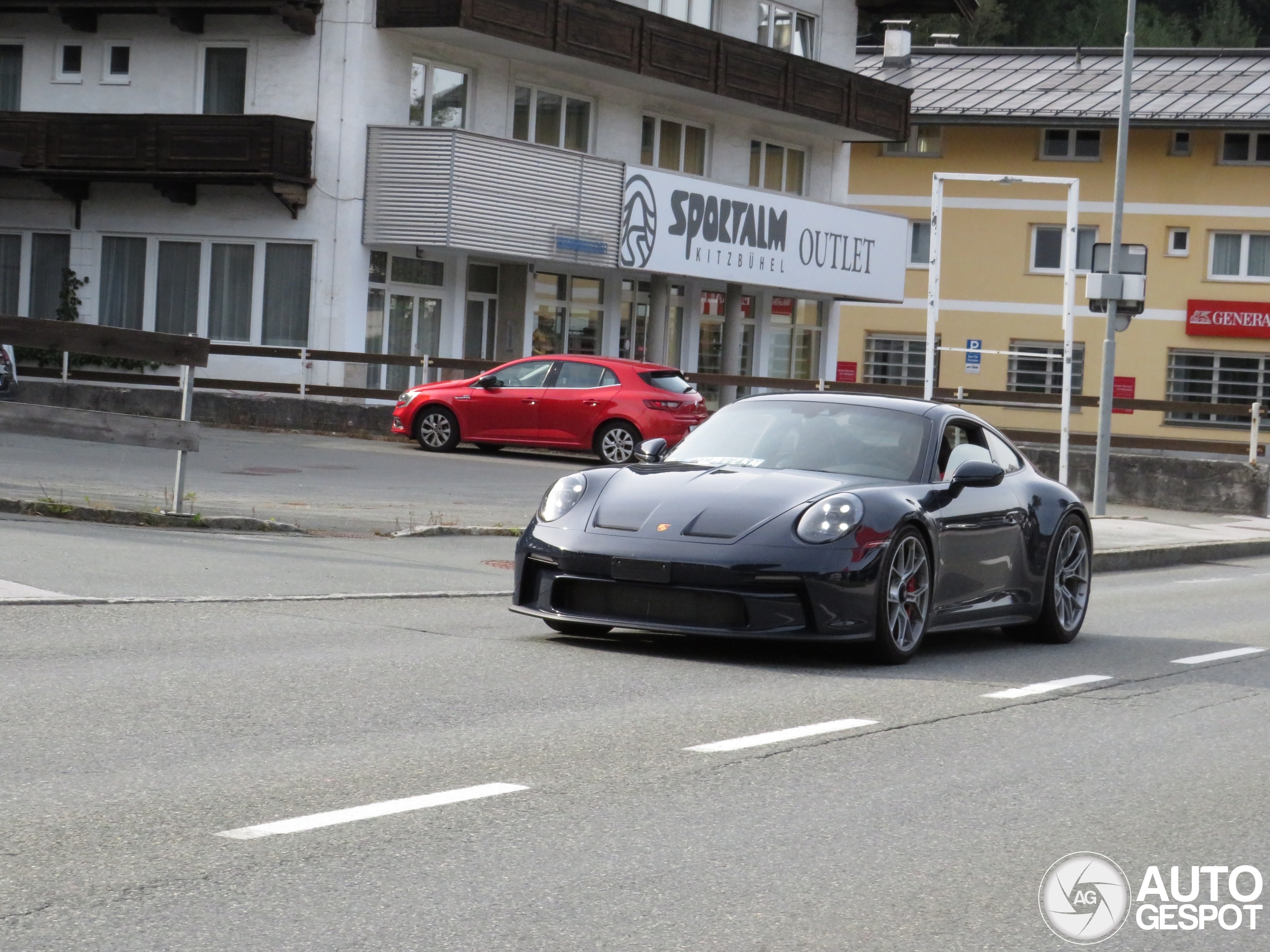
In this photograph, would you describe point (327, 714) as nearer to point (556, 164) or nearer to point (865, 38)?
point (556, 164)

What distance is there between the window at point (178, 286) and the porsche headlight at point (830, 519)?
995 inches

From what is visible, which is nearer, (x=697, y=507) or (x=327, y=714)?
(x=327, y=714)

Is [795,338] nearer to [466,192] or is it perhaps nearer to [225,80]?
[466,192]

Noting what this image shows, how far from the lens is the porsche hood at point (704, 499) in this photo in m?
9.05

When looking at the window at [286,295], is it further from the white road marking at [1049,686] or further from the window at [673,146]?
the white road marking at [1049,686]

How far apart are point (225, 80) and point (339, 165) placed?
274cm

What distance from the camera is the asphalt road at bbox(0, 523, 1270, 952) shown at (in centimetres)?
454

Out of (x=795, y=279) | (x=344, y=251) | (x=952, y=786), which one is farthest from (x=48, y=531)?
(x=795, y=279)

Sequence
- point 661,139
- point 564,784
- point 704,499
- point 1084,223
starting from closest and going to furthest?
1. point 564,784
2. point 704,499
3. point 661,139
4. point 1084,223

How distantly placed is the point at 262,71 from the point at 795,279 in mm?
13327

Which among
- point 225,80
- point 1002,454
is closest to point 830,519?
point 1002,454

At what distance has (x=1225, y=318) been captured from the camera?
174 ft

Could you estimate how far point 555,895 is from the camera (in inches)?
185

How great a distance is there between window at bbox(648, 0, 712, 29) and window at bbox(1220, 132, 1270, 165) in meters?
20.5
